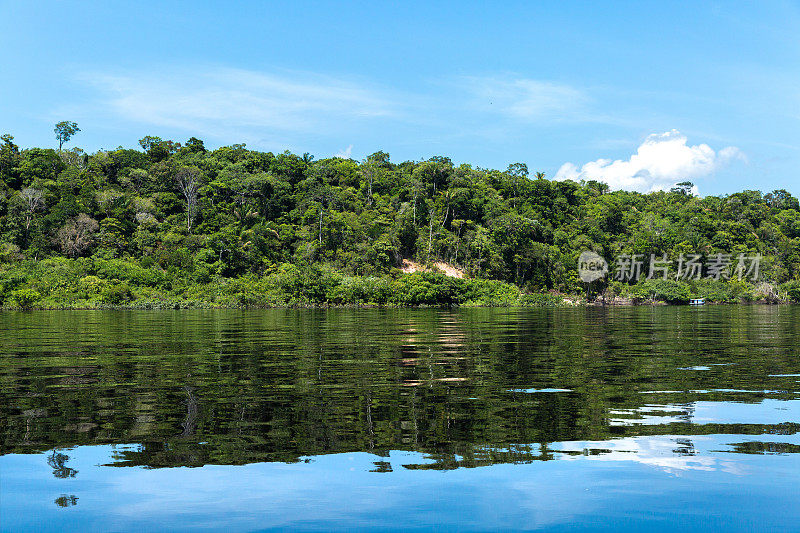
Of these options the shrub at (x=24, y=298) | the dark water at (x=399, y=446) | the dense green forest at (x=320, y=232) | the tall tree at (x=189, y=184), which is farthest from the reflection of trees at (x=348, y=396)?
the tall tree at (x=189, y=184)

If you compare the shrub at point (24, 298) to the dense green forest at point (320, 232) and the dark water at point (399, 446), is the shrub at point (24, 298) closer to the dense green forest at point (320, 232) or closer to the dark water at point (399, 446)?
the dense green forest at point (320, 232)

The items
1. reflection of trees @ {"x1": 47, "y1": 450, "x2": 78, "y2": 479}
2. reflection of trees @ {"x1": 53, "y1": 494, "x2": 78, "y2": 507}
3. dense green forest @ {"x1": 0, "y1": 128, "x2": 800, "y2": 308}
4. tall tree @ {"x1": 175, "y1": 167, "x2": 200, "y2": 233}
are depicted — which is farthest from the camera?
tall tree @ {"x1": 175, "y1": 167, "x2": 200, "y2": 233}

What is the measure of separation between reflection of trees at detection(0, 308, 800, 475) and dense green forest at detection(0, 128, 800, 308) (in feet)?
173

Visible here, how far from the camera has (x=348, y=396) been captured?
9.88 metres

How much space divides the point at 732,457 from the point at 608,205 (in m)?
102

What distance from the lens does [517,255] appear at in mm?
90750

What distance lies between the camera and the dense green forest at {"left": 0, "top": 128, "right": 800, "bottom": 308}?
71.1 meters

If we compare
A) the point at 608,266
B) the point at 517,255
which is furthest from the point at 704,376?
the point at 608,266

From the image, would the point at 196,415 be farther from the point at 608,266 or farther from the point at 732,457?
the point at 608,266

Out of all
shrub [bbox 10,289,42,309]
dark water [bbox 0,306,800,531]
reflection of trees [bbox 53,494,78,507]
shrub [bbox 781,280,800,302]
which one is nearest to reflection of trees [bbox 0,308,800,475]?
dark water [bbox 0,306,800,531]

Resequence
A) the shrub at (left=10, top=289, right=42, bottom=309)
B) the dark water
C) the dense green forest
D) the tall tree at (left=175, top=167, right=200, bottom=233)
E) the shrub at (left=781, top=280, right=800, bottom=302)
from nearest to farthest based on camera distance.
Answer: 1. the dark water
2. the shrub at (left=10, top=289, right=42, bottom=309)
3. the dense green forest
4. the tall tree at (left=175, top=167, right=200, bottom=233)
5. the shrub at (left=781, top=280, right=800, bottom=302)

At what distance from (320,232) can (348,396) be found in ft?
247

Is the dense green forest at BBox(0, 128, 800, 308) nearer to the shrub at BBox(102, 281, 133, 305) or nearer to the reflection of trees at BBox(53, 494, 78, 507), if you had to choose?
the shrub at BBox(102, 281, 133, 305)

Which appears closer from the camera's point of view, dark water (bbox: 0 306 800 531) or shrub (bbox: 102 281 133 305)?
dark water (bbox: 0 306 800 531)
